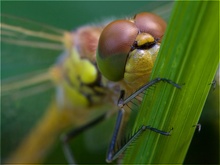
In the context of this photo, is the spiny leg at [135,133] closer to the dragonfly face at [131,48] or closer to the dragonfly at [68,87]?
the dragonfly face at [131,48]

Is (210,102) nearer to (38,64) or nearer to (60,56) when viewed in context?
(60,56)

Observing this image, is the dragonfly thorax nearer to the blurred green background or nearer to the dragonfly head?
the dragonfly head

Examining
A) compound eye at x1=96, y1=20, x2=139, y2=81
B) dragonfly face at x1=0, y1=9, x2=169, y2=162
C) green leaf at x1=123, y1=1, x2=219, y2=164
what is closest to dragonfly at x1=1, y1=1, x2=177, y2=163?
dragonfly face at x1=0, y1=9, x2=169, y2=162

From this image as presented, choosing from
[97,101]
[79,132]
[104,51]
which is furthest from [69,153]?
[104,51]

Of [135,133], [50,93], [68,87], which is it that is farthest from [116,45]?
[50,93]

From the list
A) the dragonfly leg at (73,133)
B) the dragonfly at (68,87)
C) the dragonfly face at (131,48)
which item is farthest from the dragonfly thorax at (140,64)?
the dragonfly leg at (73,133)

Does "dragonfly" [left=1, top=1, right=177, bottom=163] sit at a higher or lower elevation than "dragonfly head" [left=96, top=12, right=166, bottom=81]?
lower

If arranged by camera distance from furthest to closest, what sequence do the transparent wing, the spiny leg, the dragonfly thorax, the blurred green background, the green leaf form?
the transparent wing, the blurred green background, the dragonfly thorax, the spiny leg, the green leaf

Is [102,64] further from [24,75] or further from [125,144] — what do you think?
[24,75]
